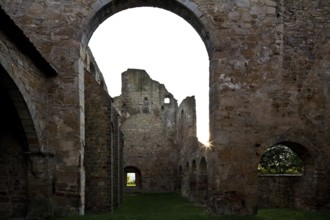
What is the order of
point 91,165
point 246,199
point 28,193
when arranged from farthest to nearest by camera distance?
point 91,165 < point 246,199 < point 28,193

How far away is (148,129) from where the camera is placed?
987 inches

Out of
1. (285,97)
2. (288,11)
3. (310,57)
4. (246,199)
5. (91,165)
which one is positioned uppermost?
(288,11)

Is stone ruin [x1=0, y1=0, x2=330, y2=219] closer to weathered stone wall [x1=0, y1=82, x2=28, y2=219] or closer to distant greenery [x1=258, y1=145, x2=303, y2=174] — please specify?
weathered stone wall [x1=0, y1=82, x2=28, y2=219]

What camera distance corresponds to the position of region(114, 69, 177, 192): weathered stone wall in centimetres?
2439

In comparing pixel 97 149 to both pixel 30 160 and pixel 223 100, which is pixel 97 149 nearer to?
pixel 30 160

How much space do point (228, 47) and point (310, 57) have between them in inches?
87.6

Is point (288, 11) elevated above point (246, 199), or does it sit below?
above

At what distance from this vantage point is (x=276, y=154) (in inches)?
881

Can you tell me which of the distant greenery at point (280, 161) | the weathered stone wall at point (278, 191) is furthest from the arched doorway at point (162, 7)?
the distant greenery at point (280, 161)

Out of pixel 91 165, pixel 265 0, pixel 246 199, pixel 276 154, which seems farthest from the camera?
pixel 276 154

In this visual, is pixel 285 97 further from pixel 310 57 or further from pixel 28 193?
pixel 28 193

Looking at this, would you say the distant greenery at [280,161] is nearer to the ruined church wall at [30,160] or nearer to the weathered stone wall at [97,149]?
the weathered stone wall at [97,149]

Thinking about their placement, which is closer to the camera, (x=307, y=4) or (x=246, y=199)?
(x=246, y=199)

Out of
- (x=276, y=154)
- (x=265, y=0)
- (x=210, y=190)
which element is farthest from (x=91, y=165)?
(x=276, y=154)
